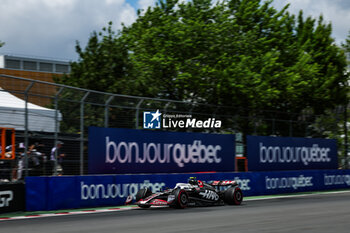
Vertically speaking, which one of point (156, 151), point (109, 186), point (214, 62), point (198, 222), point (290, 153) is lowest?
point (198, 222)

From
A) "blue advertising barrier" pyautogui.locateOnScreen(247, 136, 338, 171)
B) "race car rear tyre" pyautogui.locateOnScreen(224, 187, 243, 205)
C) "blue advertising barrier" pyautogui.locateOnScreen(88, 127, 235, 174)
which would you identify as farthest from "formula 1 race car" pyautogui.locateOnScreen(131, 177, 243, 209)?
"blue advertising barrier" pyautogui.locateOnScreen(247, 136, 338, 171)

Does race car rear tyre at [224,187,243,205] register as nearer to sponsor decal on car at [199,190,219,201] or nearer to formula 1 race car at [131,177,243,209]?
formula 1 race car at [131,177,243,209]

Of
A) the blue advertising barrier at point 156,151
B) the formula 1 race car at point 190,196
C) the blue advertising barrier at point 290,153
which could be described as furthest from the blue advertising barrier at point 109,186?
the formula 1 race car at point 190,196

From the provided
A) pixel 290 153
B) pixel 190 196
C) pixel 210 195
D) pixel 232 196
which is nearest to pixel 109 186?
pixel 190 196

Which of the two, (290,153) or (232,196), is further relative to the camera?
(290,153)

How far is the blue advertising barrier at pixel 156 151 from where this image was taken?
1609cm

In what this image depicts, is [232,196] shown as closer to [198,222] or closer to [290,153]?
[198,222]

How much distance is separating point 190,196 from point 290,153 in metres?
11.2

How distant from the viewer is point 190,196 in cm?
1414

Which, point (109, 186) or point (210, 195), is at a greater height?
point (109, 186)

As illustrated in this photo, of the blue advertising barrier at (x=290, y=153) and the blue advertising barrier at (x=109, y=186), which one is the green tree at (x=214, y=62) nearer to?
the blue advertising barrier at (x=290, y=153)

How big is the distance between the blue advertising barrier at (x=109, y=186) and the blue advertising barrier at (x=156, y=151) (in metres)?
0.81

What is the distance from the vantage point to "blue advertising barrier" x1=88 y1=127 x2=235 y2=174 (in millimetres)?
16094

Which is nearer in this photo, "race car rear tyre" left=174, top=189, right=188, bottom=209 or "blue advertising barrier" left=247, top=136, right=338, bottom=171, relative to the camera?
"race car rear tyre" left=174, top=189, right=188, bottom=209
